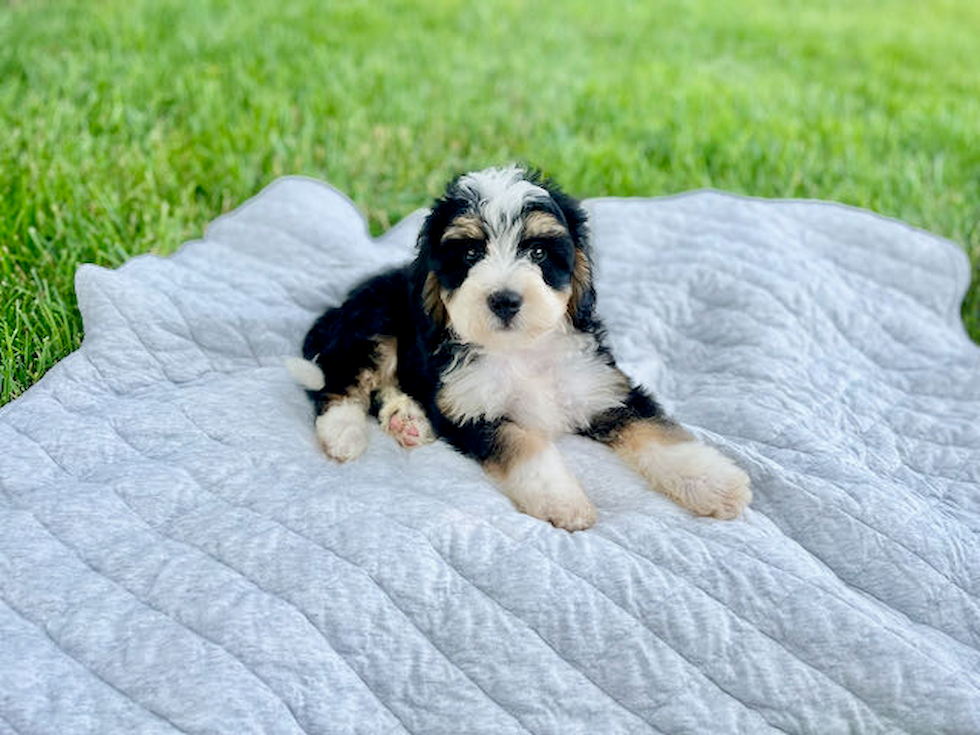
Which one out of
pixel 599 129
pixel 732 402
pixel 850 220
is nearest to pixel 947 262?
pixel 850 220

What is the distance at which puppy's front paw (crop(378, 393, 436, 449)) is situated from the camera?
142 inches

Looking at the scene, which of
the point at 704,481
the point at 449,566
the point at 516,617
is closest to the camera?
the point at 516,617

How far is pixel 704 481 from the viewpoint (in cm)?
318

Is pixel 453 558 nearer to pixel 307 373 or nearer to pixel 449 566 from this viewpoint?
pixel 449 566

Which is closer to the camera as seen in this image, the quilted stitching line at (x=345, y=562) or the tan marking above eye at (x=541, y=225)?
the quilted stitching line at (x=345, y=562)

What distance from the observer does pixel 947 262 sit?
5.00 m

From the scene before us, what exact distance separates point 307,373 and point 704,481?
4.65ft

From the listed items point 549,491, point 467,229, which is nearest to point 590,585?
point 549,491

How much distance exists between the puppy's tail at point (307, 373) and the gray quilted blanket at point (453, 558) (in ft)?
0.28

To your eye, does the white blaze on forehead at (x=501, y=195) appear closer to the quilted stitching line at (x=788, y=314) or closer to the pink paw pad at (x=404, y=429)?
A: the pink paw pad at (x=404, y=429)

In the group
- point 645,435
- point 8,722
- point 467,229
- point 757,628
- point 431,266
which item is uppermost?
point 467,229

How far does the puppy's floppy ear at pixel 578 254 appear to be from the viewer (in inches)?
138

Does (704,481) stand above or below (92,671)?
above

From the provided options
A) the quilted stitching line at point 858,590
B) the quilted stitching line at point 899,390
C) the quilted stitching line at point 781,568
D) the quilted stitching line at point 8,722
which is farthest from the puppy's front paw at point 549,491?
the quilted stitching line at point 8,722
